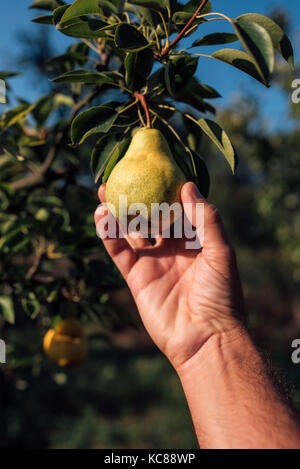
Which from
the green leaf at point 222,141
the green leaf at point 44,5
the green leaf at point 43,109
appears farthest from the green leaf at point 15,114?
the green leaf at point 222,141

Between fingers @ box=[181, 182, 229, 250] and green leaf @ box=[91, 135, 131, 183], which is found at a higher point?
green leaf @ box=[91, 135, 131, 183]

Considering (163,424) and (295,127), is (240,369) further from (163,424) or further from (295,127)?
(295,127)

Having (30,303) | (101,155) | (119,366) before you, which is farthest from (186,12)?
(119,366)

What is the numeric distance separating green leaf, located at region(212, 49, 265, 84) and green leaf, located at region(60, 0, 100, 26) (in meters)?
0.24

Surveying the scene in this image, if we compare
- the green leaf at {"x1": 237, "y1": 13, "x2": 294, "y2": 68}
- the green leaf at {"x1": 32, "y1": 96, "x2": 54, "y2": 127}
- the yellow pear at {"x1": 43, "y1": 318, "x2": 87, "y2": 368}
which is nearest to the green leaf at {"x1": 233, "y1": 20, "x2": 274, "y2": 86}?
the green leaf at {"x1": 237, "y1": 13, "x2": 294, "y2": 68}

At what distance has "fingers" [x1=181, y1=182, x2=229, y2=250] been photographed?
77 centimetres

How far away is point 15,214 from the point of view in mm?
1279

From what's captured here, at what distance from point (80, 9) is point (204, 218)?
0.47 metres

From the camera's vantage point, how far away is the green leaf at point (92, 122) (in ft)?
→ 2.67

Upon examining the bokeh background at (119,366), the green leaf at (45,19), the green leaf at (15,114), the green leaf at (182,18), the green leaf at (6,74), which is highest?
the green leaf at (45,19)

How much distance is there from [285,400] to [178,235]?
1.48 feet

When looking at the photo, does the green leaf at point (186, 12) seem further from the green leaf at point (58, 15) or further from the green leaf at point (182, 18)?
the green leaf at point (58, 15)

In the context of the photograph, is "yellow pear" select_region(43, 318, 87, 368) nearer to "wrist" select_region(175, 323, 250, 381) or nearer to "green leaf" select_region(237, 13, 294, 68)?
"wrist" select_region(175, 323, 250, 381)

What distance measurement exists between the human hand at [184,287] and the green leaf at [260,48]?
0.29 metres
